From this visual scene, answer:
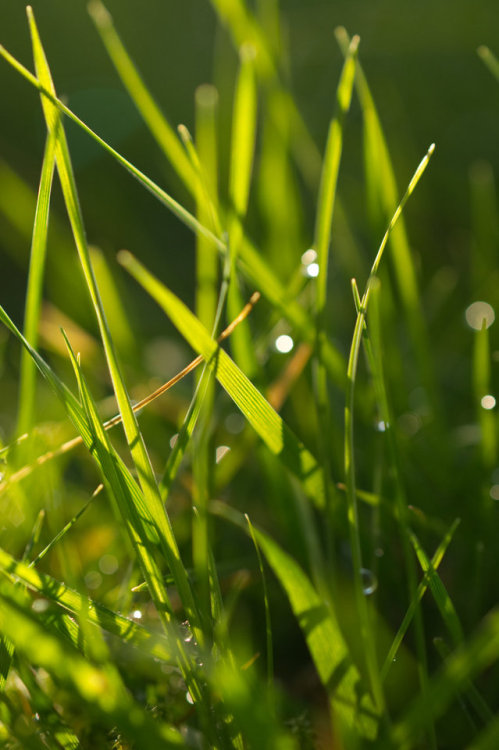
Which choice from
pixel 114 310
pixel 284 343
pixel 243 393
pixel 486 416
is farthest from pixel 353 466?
pixel 114 310

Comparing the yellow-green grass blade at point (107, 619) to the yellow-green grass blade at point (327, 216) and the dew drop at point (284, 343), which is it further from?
the dew drop at point (284, 343)

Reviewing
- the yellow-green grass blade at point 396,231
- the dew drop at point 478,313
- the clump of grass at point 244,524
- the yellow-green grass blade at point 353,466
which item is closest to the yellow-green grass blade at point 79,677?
the clump of grass at point 244,524

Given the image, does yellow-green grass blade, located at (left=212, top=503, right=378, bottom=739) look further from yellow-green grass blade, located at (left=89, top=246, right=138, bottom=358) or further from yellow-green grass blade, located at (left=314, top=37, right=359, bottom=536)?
yellow-green grass blade, located at (left=89, top=246, right=138, bottom=358)

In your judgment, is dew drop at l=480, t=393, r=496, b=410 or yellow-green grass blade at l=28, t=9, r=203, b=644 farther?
dew drop at l=480, t=393, r=496, b=410

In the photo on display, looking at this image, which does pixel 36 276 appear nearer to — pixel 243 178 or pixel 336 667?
pixel 243 178

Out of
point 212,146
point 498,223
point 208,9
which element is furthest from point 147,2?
point 498,223

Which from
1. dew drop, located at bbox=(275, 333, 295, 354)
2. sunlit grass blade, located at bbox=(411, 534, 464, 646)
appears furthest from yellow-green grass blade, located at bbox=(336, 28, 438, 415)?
sunlit grass blade, located at bbox=(411, 534, 464, 646)

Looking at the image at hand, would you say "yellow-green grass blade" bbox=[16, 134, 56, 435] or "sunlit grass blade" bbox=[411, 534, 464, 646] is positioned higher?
"yellow-green grass blade" bbox=[16, 134, 56, 435]
